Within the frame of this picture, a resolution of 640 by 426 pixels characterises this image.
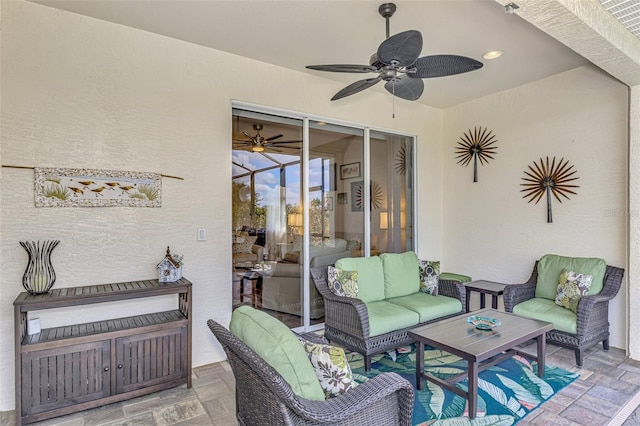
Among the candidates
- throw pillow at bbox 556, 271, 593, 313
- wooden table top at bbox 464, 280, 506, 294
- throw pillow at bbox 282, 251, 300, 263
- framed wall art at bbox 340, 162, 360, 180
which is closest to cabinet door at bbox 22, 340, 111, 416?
throw pillow at bbox 282, 251, 300, 263

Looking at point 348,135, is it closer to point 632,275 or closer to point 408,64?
point 408,64

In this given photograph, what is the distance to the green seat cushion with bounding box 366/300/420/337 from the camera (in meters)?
3.09

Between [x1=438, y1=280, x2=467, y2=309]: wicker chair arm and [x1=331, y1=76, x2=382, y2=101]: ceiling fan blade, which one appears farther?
[x1=438, y1=280, x2=467, y2=309]: wicker chair arm

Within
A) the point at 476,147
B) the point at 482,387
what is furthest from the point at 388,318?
the point at 476,147

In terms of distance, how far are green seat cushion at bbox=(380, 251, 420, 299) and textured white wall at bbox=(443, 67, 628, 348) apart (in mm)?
1373

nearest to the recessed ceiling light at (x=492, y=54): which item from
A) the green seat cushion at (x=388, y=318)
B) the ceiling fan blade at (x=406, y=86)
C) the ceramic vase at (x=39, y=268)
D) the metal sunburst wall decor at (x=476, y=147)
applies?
the ceiling fan blade at (x=406, y=86)

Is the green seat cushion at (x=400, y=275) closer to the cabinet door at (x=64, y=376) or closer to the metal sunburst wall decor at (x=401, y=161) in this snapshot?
the metal sunburst wall decor at (x=401, y=161)

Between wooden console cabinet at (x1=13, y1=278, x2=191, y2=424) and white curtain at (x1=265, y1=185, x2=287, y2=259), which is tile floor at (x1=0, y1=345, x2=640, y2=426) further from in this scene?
white curtain at (x1=265, y1=185, x2=287, y2=259)

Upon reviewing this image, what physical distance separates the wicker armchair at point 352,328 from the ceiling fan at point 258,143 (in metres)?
1.44

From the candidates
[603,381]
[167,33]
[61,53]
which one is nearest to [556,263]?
[603,381]

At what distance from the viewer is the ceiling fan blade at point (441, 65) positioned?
2314 mm

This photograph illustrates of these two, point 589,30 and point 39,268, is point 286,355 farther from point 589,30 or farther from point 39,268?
point 589,30

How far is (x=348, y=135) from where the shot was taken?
447cm

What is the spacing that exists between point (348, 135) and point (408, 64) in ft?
7.10
